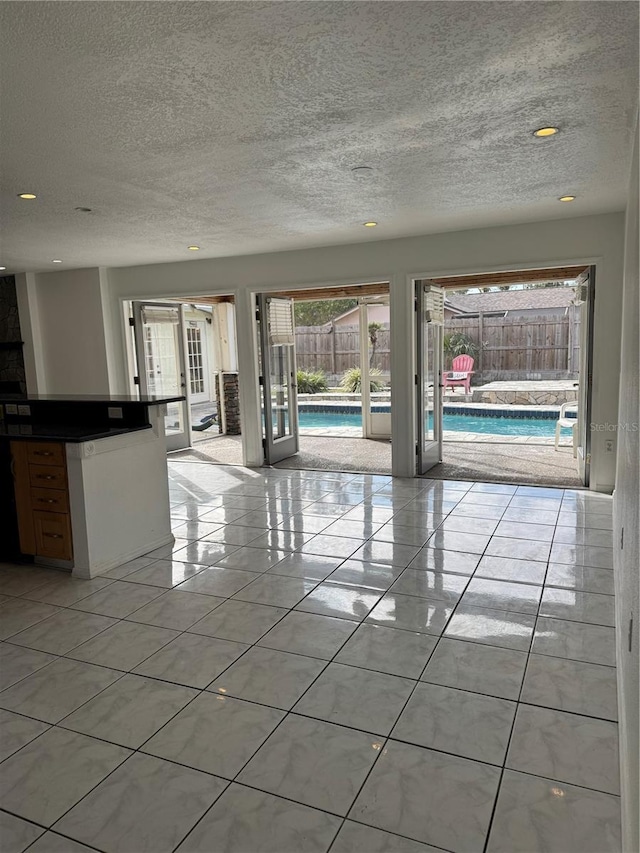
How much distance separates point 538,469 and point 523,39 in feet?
16.6

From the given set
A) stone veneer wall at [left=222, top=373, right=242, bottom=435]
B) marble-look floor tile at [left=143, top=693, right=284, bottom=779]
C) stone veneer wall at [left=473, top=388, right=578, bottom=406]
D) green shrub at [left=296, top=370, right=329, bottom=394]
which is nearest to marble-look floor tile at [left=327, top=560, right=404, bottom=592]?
marble-look floor tile at [left=143, top=693, right=284, bottom=779]

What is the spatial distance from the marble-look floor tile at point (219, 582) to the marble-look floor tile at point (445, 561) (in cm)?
106

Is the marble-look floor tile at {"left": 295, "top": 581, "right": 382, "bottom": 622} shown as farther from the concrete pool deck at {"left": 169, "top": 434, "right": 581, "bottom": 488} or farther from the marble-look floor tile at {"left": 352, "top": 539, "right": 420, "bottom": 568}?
the concrete pool deck at {"left": 169, "top": 434, "right": 581, "bottom": 488}

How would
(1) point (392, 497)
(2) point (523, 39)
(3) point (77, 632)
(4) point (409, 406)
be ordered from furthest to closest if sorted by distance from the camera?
(4) point (409, 406), (1) point (392, 497), (3) point (77, 632), (2) point (523, 39)

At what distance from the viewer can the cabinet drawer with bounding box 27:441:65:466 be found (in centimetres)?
368

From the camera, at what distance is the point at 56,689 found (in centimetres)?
247

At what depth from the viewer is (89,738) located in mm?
2162

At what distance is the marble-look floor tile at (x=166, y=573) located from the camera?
3594 millimetres

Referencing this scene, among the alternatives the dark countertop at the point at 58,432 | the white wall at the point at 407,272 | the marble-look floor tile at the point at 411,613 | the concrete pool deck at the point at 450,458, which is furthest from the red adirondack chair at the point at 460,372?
the marble-look floor tile at the point at 411,613

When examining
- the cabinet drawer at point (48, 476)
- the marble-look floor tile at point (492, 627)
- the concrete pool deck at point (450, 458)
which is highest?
the cabinet drawer at point (48, 476)

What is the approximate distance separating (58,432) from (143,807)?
2.74 m

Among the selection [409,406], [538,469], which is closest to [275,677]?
[409,406]

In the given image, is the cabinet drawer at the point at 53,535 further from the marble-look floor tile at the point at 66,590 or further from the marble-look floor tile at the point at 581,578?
the marble-look floor tile at the point at 581,578

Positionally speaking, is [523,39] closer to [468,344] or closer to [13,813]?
[13,813]
